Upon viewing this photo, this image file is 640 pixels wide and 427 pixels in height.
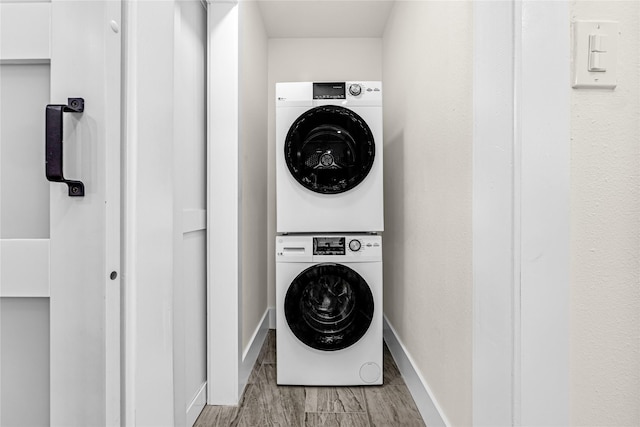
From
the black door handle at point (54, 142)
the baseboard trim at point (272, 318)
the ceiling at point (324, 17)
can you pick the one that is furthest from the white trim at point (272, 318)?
the black door handle at point (54, 142)

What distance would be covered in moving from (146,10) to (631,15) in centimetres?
113

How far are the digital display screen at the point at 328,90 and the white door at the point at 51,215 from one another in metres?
1.29

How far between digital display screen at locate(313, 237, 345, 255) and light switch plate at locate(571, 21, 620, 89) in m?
1.48

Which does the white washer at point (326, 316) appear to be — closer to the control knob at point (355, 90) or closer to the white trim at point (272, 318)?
the control knob at point (355, 90)

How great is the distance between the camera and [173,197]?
111 cm

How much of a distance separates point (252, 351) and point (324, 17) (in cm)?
241

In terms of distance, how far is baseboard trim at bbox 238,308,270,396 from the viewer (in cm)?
195

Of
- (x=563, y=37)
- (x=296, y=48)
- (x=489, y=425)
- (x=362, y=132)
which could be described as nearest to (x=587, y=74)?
(x=563, y=37)

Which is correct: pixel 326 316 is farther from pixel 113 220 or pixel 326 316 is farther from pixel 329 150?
pixel 113 220

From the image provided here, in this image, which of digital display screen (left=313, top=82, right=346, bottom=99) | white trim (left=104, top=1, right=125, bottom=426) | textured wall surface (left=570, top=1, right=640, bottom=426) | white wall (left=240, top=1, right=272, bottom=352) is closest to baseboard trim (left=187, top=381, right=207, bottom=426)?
white wall (left=240, top=1, right=272, bottom=352)

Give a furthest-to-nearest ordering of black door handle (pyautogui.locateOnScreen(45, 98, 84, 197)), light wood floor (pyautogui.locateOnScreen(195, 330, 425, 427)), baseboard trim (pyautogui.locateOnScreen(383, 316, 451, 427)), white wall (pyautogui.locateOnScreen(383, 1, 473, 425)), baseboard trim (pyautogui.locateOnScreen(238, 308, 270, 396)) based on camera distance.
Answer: baseboard trim (pyautogui.locateOnScreen(238, 308, 270, 396))
light wood floor (pyautogui.locateOnScreen(195, 330, 425, 427))
baseboard trim (pyautogui.locateOnScreen(383, 316, 451, 427))
white wall (pyautogui.locateOnScreen(383, 1, 473, 425))
black door handle (pyautogui.locateOnScreen(45, 98, 84, 197))

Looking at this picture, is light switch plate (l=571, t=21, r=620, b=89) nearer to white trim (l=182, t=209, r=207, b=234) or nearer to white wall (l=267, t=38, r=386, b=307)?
white trim (l=182, t=209, r=207, b=234)

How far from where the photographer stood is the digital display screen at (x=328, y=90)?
6.92 ft

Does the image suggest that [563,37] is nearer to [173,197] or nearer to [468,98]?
[468,98]
